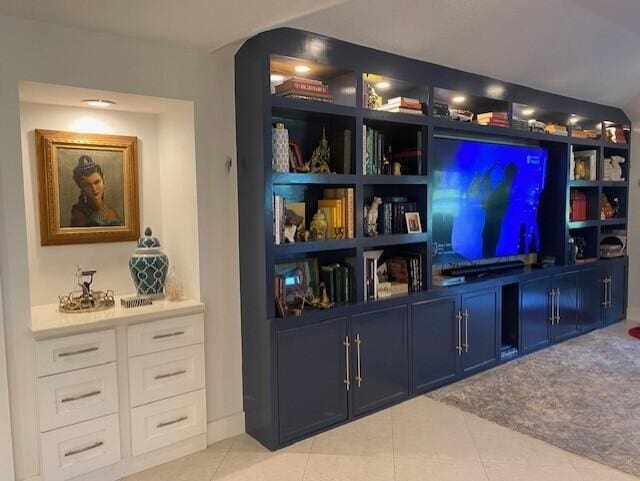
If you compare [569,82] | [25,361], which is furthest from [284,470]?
[569,82]

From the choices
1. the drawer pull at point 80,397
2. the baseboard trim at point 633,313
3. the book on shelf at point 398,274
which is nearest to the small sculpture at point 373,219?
the book on shelf at point 398,274

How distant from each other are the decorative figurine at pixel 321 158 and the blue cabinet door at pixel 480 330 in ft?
4.96

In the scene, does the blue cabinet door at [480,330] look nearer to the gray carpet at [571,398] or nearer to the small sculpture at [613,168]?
the gray carpet at [571,398]

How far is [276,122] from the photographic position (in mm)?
3090

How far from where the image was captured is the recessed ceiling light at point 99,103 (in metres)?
2.63

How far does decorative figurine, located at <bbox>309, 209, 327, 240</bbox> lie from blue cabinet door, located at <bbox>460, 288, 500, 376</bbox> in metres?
1.34

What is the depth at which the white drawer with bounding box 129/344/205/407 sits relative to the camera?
2.55 meters

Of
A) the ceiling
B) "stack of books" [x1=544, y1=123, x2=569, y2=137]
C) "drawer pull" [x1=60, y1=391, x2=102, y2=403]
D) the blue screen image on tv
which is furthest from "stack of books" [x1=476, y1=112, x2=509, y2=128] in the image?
"drawer pull" [x1=60, y1=391, x2=102, y2=403]

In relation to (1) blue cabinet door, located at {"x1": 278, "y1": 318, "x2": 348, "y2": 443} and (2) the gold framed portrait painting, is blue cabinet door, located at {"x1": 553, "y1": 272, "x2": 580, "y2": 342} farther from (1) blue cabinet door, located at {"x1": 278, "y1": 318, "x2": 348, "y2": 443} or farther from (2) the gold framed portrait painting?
(2) the gold framed portrait painting

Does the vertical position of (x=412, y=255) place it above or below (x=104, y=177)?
below

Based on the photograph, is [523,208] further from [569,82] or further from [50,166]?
[50,166]

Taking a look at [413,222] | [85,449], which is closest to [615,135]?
[413,222]

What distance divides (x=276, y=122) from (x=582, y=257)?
12.7ft

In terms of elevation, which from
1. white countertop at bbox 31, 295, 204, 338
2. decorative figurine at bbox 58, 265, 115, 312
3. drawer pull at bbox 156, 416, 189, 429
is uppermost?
decorative figurine at bbox 58, 265, 115, 312
